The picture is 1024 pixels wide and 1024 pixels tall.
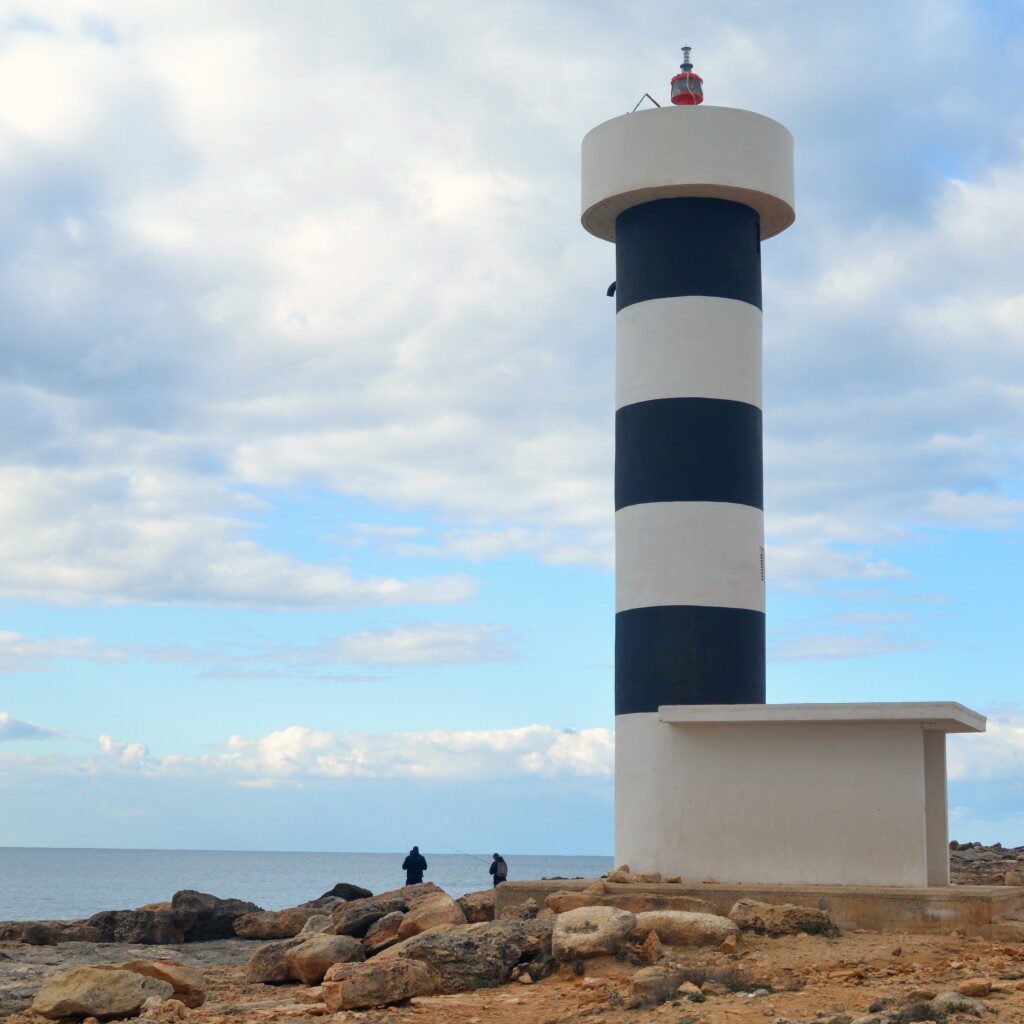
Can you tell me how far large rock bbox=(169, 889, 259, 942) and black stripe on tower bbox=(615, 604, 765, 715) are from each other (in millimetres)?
6667

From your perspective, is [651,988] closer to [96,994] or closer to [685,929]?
[685,929]

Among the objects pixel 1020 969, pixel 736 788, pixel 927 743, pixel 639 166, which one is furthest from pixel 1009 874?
pixel 639 166

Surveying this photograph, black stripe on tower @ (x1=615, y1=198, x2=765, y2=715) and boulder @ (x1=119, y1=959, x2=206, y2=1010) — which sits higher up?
black stripe on tower @ (x1=615, y1=198, x2=765, y2=715)

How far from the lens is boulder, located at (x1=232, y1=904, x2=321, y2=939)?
17.9 m

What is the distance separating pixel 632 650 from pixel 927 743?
3.04 m

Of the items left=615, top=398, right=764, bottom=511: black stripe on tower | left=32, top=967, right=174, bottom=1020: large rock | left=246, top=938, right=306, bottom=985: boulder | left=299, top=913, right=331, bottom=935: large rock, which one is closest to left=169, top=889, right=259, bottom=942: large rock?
left=299, top=913, right=331, bottom=935: large rock

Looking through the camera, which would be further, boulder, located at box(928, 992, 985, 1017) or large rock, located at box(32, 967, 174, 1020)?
large rock, located at box(32, 967, 174, 1020)

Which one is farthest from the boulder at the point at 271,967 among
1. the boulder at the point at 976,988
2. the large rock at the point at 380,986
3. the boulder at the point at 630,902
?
the boulder at the point at 976,988

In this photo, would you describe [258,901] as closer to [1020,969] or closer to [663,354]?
[663,354]

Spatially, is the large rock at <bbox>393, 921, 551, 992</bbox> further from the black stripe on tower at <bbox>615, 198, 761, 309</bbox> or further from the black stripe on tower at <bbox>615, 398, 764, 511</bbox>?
the black stripe on tower at <bbox>615, 198, 761, 309</bbox>

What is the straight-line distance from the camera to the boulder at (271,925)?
704 inches

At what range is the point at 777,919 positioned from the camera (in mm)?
11812

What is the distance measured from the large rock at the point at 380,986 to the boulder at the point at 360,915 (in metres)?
4.67

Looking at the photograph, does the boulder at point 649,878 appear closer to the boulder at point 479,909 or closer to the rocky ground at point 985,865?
the boulder at point 479,909
